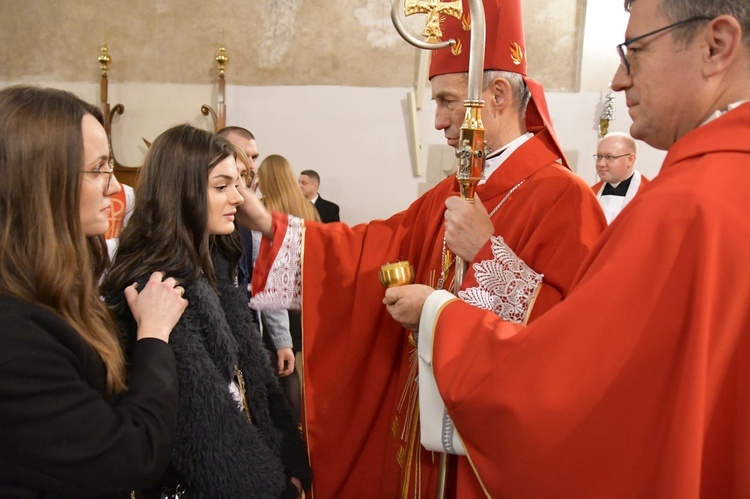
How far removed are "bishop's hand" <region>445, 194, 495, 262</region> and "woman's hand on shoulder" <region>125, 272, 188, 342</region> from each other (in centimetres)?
74

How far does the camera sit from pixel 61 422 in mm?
1113

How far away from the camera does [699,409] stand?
3.49ft

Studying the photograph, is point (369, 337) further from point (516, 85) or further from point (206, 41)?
point (206, 41)

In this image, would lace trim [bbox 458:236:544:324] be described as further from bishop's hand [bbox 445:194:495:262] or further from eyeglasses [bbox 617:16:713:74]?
eyeglasses [bbox 617:16:713:74]

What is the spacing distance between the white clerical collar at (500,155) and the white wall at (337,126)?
210 inches

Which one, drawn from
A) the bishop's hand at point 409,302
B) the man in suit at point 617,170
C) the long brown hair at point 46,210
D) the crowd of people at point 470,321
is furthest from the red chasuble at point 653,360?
the man in suit at point 617,170

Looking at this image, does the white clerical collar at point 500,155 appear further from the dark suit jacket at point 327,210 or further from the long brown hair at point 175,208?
the dark suit jacket at point 327,210

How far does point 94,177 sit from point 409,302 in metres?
0.78

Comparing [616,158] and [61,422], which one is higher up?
[616,158]

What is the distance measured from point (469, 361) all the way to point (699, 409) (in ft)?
1.41

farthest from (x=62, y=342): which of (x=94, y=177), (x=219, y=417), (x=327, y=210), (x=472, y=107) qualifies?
(x=327, y=210)

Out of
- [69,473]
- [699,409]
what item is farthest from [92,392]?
[699,409]

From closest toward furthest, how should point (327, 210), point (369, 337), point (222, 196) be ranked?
point (222, 196), point (369, 337), point (327, 210)

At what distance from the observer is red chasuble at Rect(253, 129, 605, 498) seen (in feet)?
6.51
